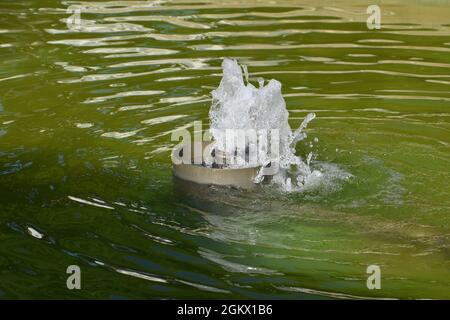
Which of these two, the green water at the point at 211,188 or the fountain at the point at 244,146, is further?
the fountain at the point at 244,146

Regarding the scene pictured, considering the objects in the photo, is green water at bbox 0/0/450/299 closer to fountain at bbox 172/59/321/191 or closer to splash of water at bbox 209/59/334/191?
fountain at bbox 172/59/321/191

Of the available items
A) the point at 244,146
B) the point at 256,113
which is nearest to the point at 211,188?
the point at 244,146

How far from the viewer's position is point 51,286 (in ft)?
14.9

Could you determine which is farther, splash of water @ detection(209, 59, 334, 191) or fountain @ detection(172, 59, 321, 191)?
splash of water @ detection(209, 59, 334, 191)

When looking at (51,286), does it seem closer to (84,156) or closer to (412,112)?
(84,156)

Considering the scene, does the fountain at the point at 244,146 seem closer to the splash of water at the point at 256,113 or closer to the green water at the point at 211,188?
the splash of water at the point at 256,113

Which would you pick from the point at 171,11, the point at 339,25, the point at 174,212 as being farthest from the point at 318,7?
the point at 174,212

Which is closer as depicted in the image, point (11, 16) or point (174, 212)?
point (174, 212)

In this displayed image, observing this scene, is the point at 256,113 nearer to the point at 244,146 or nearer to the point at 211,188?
the point at 244,146

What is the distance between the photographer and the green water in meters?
4.69

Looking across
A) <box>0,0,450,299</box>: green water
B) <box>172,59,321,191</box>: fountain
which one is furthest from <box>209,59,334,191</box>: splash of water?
<box>0,0,450,299</box>: green water

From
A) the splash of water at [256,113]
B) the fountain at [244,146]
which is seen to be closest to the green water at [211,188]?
the fountain at [244,146]

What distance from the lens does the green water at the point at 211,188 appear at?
4.69 meters
